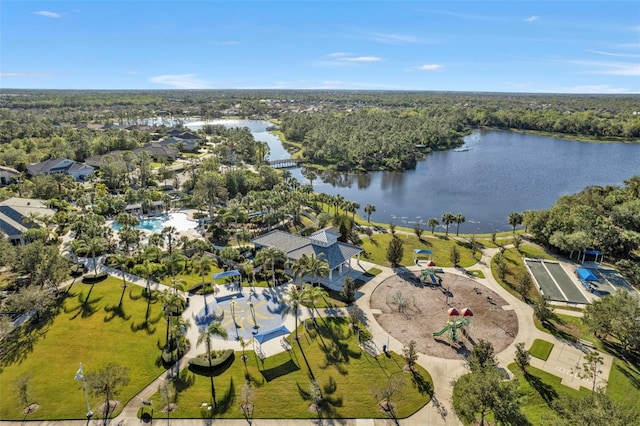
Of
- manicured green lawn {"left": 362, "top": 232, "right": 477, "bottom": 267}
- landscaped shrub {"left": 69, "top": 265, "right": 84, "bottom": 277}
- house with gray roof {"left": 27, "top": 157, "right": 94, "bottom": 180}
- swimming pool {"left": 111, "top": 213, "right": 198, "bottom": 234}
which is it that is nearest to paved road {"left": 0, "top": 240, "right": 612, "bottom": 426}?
manicured green lawn {"left": 362, "top": 232, "right": 477, "bottom": 267}

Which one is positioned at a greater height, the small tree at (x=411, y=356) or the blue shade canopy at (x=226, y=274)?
the blue shade canopy at (x=226, y=274)

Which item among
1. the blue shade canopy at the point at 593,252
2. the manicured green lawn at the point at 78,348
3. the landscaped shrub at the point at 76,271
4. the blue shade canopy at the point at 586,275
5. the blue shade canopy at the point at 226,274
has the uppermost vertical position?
the blue shade canopy at the point at 593,252

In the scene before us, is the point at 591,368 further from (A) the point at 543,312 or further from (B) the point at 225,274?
(B) the point at 225,274

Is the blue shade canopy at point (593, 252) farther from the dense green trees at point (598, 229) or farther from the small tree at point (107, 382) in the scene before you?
the small tree at point (107, 382)

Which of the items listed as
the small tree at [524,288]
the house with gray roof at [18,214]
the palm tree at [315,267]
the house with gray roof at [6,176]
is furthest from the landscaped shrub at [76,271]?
the house with gray roof at [6,176]

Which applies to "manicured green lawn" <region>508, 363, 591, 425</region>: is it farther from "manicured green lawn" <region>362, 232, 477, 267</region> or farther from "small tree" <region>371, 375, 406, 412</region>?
"manicured green lawn" <region>362, 232, 477, 267</region>

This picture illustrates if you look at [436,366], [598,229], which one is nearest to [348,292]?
[436,366]

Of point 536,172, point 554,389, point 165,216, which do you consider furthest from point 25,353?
point 536,172
